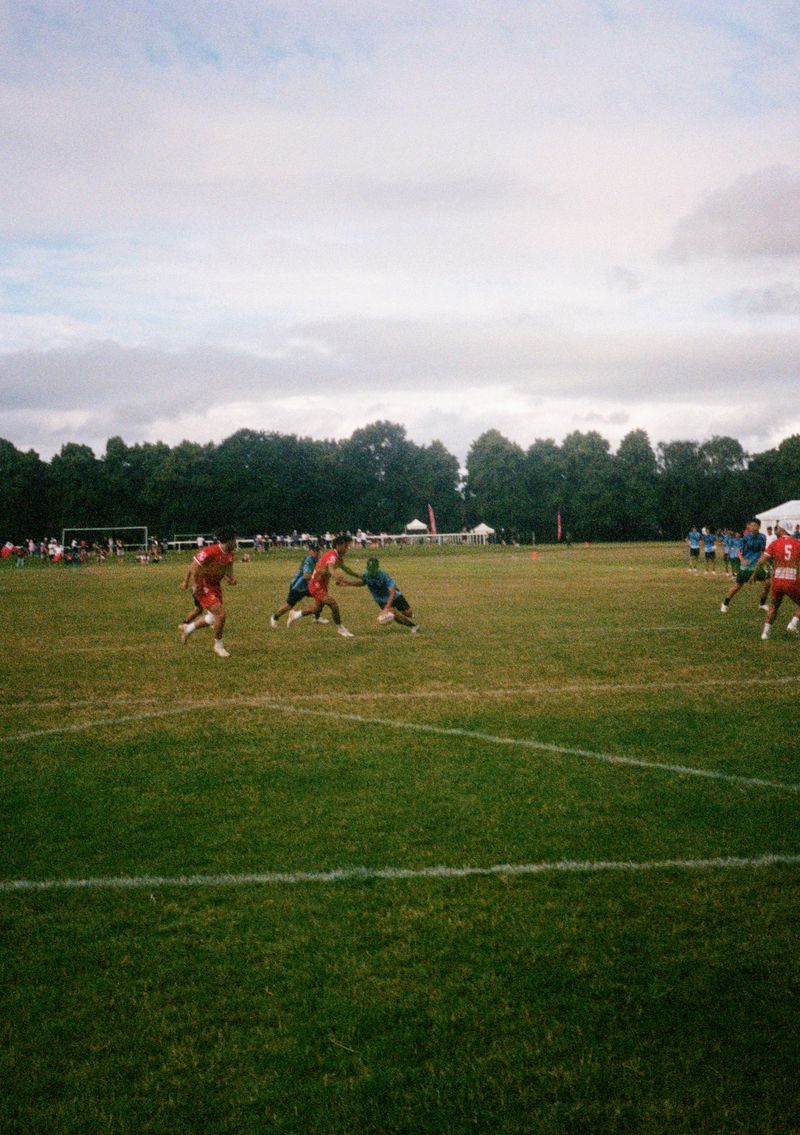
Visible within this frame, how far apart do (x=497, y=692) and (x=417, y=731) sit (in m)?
2.51

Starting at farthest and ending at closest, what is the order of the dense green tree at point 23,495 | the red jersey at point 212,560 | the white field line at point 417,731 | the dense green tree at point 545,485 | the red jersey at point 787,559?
the dense green tree at point 545,485, the dense green tree at point 23,495, the red jersey at point 787,559, the red jersey at point 212,560, the white field line at point 417,731

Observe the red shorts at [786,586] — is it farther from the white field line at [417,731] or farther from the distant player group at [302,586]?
the white field line at [417,731]

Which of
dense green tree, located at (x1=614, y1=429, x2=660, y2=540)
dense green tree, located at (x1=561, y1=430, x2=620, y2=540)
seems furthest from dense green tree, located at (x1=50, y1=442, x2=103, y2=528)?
dense green tree, located at (x1=614, y1=429, x2=660, y2=540)

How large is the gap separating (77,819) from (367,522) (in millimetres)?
120138

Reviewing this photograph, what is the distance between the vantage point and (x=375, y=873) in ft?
19.0

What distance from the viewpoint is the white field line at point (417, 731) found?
795 centimetres

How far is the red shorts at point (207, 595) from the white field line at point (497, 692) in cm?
389

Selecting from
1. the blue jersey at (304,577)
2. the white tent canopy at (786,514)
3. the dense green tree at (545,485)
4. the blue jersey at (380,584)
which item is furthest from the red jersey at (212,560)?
the dense green tree at (545,485)

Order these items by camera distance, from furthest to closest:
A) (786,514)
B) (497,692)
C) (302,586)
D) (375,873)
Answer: (786,514) → (302,586) → (497,692) → (375,873)

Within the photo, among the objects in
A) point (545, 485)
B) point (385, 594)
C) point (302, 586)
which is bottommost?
point (385, 594)

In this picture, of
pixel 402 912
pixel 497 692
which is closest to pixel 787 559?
pixel 497 692

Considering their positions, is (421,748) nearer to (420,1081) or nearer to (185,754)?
(185,754)

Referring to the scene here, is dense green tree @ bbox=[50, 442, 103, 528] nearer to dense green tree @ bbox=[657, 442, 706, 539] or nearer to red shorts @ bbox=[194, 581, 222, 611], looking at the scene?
dense green tree @ bbox=[657, 442, 706, 539]

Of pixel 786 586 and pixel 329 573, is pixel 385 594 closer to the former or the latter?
pixel 329 573
